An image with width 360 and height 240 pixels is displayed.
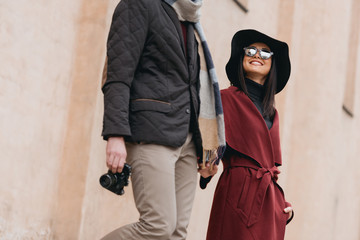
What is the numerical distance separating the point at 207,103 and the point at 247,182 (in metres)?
0.79

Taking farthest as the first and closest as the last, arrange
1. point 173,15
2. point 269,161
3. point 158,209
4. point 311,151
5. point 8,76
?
point 311,151, point 8,76, point 269,161, point 173,15, point 158,209

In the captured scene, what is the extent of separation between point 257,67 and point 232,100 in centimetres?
29

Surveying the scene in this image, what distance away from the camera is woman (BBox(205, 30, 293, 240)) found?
413cm

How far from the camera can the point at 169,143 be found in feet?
10.7

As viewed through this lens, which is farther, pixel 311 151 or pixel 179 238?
pixel 311 151

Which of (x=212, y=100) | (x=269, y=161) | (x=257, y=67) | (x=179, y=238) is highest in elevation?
(x=257, y=67)

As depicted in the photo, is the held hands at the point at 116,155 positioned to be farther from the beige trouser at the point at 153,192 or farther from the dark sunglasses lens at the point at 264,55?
the dark sunglasses lens at the point at 264,55

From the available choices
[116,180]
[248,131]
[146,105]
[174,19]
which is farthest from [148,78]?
[248,131]

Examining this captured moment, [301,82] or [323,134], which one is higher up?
[301,82]

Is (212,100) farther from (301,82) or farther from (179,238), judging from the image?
(301,82)

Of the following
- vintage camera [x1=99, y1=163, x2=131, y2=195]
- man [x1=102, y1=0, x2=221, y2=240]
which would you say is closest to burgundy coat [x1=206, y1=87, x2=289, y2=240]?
man [x1=102, y1=0, x2=221, y2=240]

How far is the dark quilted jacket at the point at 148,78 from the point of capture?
3186 mm

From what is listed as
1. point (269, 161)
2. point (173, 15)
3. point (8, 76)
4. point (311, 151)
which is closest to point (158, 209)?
point (173, 15)

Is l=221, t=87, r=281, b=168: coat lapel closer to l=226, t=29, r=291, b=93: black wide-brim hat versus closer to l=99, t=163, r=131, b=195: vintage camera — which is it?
l=226, t=29, r=291, b=93: black wide-brim hat
